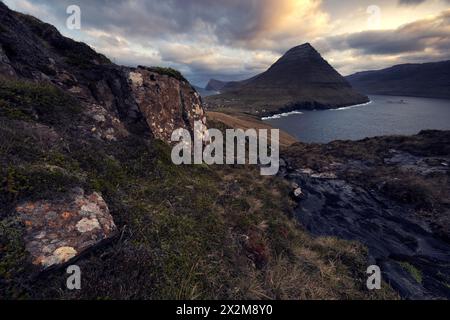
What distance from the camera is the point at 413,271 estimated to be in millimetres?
11555

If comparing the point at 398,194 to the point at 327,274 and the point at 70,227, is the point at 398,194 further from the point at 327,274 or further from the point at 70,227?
the point at 70,227

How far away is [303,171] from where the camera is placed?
89.0 feet

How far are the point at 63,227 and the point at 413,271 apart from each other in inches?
572

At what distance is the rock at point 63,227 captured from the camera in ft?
16.5

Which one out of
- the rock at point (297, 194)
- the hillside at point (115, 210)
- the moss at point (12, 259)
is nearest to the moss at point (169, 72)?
the hillside at point (115, 210)

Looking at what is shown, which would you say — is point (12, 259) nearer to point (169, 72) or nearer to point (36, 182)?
point (36, 182)

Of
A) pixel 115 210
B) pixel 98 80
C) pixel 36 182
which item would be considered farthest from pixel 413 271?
pixel 98 80

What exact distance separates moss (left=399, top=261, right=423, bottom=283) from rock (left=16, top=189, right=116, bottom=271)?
13117mm

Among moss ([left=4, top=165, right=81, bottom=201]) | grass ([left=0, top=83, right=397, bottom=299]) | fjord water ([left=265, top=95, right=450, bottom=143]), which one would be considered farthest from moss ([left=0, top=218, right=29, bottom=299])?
fjord water ([left=265, top=95, right=450, bottom=143])

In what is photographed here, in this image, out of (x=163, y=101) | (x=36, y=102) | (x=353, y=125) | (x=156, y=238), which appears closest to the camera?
(x=156, y=238)

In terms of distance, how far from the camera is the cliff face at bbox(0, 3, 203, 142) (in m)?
11.7

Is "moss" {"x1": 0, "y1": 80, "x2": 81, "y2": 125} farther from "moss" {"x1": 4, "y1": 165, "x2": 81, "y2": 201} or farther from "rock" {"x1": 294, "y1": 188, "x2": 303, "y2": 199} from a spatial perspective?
"rock" {"x1": 294, "y1": 188, "x2": 303, "y2": 199}

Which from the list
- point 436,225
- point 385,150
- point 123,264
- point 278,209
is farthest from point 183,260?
point 385,150
